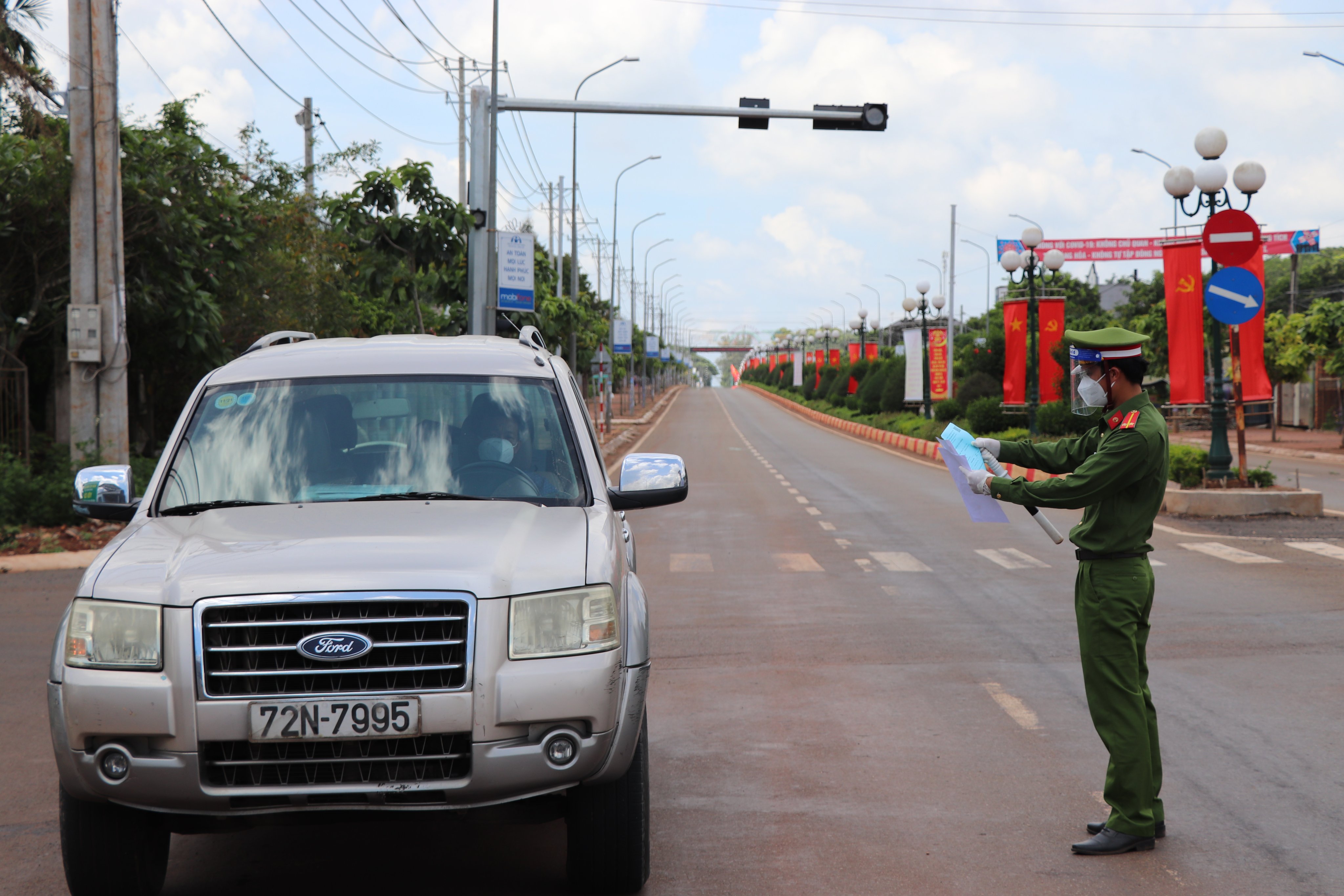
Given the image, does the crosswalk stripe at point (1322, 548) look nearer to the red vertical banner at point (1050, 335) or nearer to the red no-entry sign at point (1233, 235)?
the red no-entry sign at point (1233, 235)

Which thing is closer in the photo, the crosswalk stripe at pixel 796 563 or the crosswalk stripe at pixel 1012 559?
the crosswalk stripe at pixel 796 563

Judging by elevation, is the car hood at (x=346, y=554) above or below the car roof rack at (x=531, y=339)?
below

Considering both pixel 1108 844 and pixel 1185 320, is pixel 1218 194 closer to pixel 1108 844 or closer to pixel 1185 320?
pixel 1185 320

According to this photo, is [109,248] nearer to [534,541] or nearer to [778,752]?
[778,752]

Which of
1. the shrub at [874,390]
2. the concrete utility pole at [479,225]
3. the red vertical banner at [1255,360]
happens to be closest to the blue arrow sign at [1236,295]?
the red vertical banner at [1255,360]

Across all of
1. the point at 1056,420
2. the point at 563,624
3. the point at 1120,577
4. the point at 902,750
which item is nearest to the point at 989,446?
the point at 1120,577

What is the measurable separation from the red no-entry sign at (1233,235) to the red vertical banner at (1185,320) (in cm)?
169

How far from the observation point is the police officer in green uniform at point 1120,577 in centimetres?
501

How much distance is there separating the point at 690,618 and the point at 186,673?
7.05 m

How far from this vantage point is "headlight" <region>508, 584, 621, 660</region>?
13.1 ft

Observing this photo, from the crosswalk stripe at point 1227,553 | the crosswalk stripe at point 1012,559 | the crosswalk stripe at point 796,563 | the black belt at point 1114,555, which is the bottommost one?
the crosswalk stripe at point 796,563

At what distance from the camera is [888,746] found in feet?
21.6

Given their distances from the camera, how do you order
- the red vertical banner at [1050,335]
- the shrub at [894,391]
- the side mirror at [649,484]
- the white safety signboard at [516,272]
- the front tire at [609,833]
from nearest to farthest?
the front tire at [609,833] < the side mirror at [649,484] < the white safety signboard at [516,272] < the red vertical banner at [1050,335] < the shrub at [894,391]

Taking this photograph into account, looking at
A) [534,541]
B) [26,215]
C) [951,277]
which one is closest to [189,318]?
[26,215]
